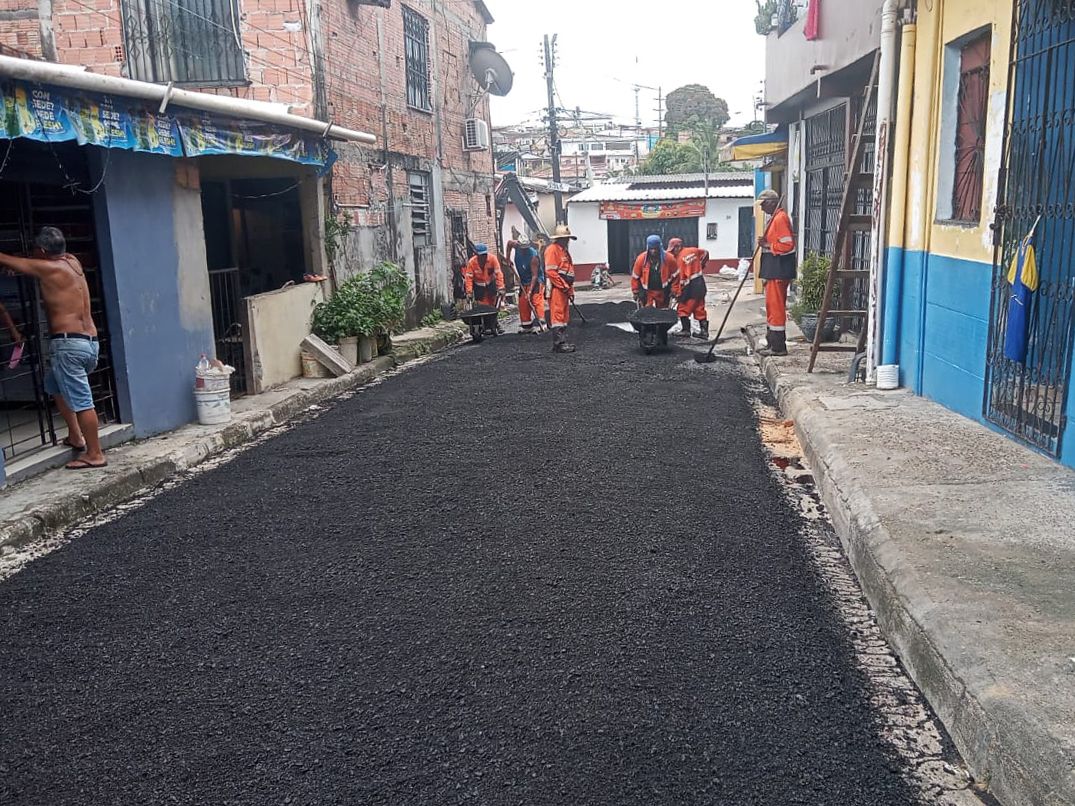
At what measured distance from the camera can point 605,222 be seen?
3219 cm

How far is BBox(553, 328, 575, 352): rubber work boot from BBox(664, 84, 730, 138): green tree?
56.8 meters

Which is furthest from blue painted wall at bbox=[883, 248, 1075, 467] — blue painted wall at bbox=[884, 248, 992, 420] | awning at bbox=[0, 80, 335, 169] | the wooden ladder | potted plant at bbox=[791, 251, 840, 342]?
awning at bbox=[0, 80, 335, 169]

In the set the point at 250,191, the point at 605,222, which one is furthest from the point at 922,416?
the point at 605,222

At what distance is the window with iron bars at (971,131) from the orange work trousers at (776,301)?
3621 mm

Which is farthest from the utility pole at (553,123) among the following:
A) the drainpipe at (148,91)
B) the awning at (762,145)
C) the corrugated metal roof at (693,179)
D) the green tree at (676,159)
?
the drainpipe at (148,91)

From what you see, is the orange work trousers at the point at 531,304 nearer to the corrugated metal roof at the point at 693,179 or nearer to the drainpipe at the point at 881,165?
the drainpipe at the point at 881,165

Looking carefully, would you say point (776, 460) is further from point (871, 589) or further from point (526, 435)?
point (871, 589)

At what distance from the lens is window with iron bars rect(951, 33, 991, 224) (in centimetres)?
687

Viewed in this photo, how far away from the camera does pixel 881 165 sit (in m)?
8.01

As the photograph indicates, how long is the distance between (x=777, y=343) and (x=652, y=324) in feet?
5.31

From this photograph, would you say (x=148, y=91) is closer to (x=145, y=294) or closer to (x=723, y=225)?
(x=145, y=294)

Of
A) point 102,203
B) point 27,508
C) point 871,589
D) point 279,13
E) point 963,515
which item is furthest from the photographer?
point 279,13

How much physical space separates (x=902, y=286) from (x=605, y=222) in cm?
2465

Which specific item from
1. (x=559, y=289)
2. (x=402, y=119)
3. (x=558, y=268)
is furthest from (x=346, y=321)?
(x=402, y=119)
